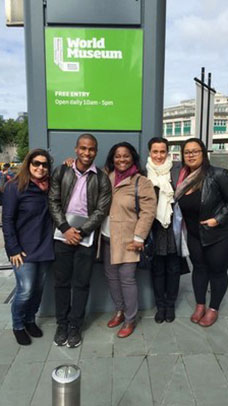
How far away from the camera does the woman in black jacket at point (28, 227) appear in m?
2.79

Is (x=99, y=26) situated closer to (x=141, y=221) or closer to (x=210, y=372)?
(x=141, y=221)

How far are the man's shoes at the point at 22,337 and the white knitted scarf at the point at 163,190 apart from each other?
164 cm

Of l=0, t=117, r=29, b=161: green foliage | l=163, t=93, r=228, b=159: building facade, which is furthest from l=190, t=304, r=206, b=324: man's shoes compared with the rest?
l=163, t=93, r=228, b=159: building facade

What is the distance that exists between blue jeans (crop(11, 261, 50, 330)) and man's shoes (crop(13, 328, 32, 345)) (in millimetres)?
38

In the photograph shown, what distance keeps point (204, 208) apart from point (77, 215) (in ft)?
3.85

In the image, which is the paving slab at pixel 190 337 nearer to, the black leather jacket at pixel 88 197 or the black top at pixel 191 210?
the black top at pixel 191 210

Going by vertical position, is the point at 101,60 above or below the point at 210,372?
above

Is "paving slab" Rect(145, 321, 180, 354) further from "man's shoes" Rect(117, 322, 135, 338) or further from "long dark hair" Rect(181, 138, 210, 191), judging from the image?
"long dark hair" Rect(181, 138, 210, 191)

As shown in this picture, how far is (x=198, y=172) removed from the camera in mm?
3057

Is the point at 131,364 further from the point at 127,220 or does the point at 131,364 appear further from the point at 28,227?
the point at 28,227

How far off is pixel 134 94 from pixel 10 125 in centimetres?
6442

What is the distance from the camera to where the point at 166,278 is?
3.42 meters

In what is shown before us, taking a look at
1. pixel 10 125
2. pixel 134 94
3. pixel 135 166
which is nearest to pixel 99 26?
pixel 134 94

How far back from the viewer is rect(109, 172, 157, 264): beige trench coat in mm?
2977
